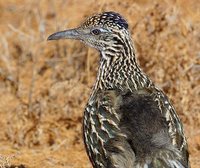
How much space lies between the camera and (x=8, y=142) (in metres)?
11.2

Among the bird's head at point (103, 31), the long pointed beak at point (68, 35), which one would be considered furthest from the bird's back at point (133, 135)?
the long pointed beak at point (68, 35)

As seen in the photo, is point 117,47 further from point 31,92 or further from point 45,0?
point 45,0

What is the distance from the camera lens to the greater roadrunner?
26.8 feet

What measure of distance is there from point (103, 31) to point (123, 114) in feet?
3.96

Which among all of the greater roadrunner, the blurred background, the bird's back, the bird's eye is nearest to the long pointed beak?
the greater roadrunner

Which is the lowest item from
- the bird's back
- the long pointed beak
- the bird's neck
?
the bird's back

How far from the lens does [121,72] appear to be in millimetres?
9297

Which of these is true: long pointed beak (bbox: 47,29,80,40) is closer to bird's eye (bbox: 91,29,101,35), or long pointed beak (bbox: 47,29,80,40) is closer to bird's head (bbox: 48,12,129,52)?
bird's head (bbox: 48,12,129,52)

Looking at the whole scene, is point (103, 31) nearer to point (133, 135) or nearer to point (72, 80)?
point (133, 135)

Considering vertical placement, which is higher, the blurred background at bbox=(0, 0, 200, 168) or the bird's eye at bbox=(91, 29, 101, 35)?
the bird's eye at bbox=(91, 29, 101, 35)

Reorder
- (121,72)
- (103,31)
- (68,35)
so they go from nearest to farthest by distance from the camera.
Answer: (121,72) → (103,31) → (68,35)

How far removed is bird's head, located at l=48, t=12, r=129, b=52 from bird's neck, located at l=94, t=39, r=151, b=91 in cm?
8

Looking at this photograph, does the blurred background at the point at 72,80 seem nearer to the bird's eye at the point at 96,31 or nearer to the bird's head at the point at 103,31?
the bird's head at the point at 103,31

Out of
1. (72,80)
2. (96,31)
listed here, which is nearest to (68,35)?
(96,31)
